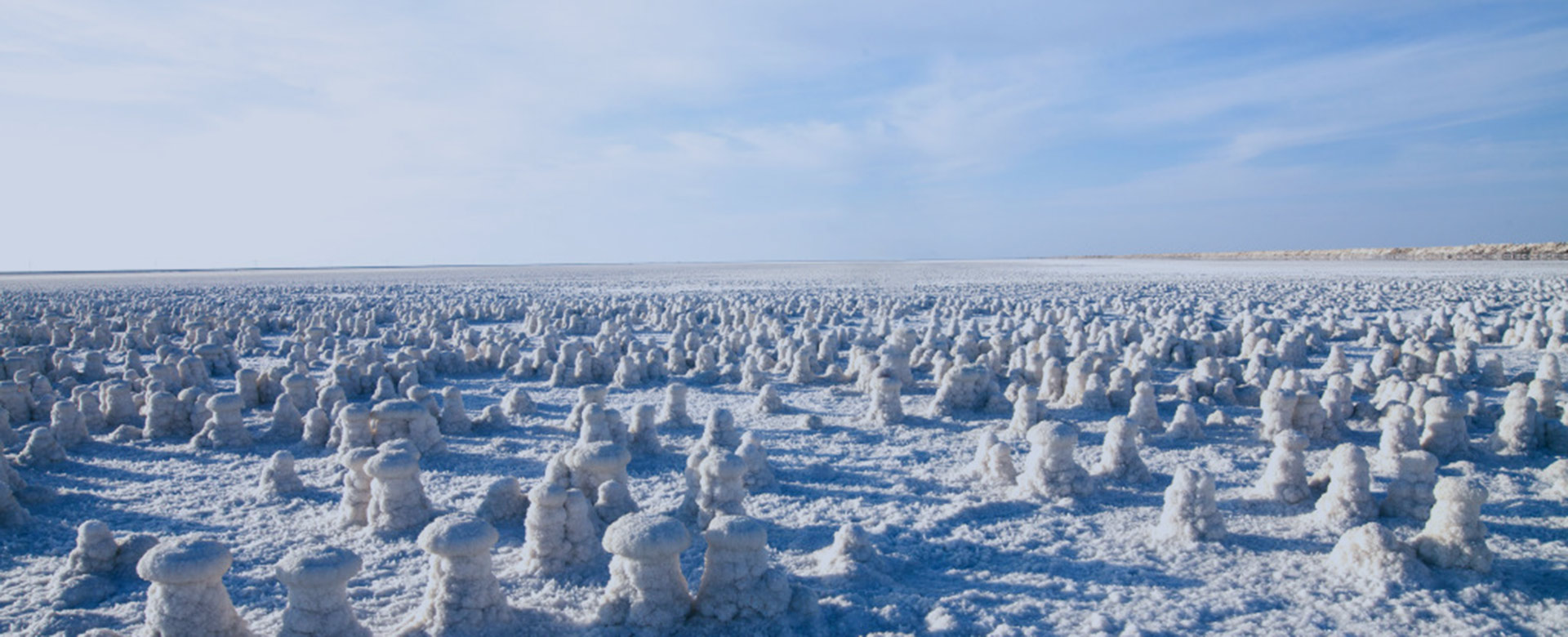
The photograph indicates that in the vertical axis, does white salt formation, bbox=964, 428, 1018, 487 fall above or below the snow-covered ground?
above

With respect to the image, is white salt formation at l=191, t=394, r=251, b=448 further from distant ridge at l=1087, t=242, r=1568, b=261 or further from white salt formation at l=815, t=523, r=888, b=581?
distant ridge at l=1087, t=242, r=1568, b=261

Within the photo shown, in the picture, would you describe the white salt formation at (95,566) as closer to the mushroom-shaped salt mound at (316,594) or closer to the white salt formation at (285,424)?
the mushroom-shaped salt mound at (316,594)

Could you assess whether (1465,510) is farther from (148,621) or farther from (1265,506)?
(148,621)

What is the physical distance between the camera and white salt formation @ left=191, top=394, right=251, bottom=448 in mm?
6043

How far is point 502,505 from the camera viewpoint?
14.6ft

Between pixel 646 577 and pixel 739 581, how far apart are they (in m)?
0.37

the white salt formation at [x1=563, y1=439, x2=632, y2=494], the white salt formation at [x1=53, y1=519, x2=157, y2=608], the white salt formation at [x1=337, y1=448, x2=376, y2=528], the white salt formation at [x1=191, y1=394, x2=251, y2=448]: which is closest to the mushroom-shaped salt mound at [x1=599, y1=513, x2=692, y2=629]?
the white salt formation at [x1=563, y1=439, x2=632, y2=494]

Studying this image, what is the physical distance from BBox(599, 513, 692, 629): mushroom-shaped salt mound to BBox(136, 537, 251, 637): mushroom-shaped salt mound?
1387 millimetres

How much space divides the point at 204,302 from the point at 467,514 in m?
24.1

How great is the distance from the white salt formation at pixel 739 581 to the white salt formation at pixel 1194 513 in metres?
2.07

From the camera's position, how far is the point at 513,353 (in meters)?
10.1

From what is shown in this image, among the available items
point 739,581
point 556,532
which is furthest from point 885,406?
point 739,581

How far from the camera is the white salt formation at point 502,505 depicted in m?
4.45

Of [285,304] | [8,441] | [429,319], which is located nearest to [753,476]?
[8,441]
